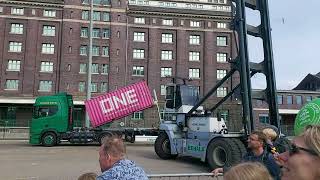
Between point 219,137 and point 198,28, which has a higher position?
point 198,28

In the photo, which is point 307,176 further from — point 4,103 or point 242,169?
point 4,103

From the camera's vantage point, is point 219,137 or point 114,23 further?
point 114,23

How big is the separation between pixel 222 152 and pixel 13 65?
49.0m

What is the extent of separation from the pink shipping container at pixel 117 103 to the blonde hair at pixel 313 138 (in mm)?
29662

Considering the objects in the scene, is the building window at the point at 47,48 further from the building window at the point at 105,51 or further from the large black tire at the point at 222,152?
the large black tire at the point at 222,152

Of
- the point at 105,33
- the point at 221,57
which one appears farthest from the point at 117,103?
the point at 221,57

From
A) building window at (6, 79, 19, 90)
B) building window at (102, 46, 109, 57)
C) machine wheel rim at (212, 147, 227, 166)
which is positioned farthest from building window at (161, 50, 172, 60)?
machine wheel rim at (212, 147, 227, 166)

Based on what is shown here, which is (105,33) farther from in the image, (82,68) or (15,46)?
(15,46)

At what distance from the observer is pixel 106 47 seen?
61781 mm

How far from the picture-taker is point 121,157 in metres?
4.34

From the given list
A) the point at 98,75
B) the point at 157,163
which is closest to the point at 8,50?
the point at 98,75

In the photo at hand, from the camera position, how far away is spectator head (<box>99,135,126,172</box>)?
432 cm

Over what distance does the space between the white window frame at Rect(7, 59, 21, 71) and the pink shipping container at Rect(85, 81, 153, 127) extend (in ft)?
99.8

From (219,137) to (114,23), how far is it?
4832cm
